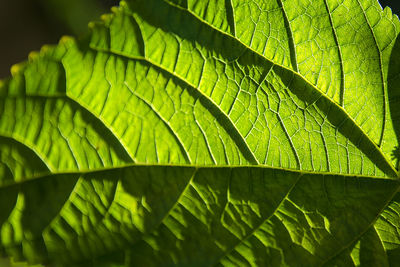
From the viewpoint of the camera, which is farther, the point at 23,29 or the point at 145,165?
the point at 23,29

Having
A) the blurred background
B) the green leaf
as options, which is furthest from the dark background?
the green leaf

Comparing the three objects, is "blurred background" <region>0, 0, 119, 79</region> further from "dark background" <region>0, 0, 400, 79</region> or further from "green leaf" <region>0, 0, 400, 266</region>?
"green leaf" <region>0, 0, 400, 266</region>

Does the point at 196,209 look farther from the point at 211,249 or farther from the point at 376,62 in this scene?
the point at 376,62

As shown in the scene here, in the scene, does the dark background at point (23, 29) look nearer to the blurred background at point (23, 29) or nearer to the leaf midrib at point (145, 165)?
the blurred background at point (23, 29)

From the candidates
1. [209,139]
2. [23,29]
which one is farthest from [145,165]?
[23,29]

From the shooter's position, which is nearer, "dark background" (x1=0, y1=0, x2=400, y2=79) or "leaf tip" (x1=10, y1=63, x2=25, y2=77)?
"leaf tip" (x1=10, y1=63, x2=25, y2=77)

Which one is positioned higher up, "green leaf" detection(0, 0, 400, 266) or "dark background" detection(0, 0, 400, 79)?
"green leaf" detection(0, 0, 400, 266)

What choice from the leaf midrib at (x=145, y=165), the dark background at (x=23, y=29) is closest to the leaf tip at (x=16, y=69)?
the leaf midrib at (x=145, y=165)

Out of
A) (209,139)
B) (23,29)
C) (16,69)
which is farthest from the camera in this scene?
(23,29)

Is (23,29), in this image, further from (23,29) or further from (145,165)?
(145,165)
